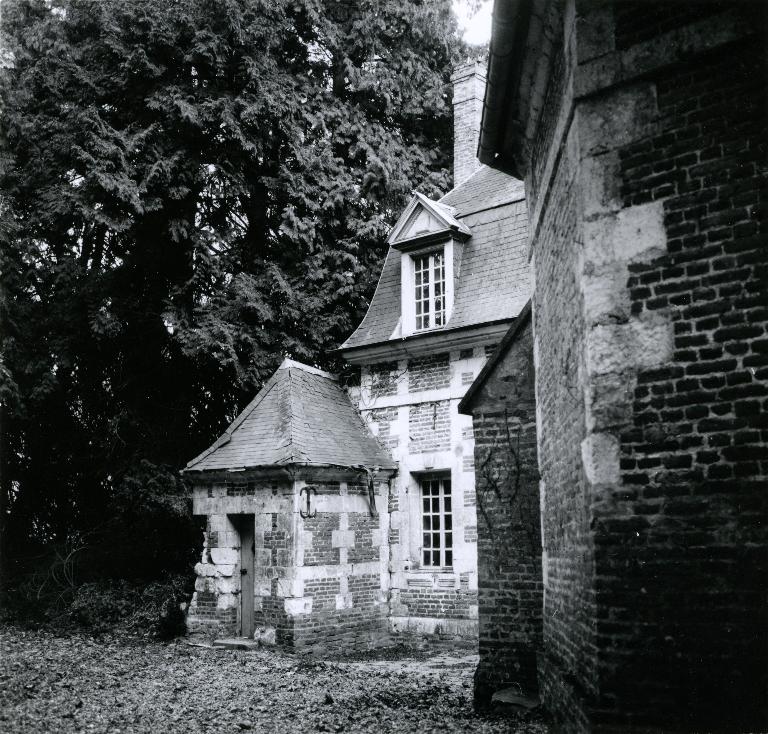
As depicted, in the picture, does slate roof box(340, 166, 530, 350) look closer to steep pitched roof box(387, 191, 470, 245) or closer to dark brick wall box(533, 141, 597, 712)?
steep pitched roof box(387, 191, 470, 245)

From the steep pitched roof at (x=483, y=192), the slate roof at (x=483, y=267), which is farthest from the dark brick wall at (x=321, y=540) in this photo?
the steep pitched roof at (x=483, y=192)

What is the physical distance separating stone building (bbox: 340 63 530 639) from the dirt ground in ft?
4.75

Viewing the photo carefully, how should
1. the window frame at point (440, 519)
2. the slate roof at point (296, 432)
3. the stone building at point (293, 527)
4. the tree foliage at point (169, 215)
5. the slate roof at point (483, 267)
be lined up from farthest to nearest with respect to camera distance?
the tree foliage at point (169, 215), the window frame at point (440, 519), the slate roof at point (483, 267), the slate roof at point (296, 432), the stone building at point (293, 527)

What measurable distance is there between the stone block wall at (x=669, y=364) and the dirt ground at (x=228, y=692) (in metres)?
2.61

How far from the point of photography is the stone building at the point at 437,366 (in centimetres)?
1286

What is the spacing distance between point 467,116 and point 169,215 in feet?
21.4

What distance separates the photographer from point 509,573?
7547 mm

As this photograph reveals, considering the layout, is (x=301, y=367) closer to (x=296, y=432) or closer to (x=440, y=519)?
(x=296, y=432)

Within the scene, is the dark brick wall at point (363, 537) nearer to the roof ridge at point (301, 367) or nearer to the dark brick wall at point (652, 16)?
the roof ridge at point (301, 367)

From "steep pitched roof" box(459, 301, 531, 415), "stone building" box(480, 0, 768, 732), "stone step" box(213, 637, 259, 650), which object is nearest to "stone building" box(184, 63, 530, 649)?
"stone step" box(213, 637, 259, 650)

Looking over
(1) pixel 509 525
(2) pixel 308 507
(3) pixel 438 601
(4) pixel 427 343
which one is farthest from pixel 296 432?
(1) pixel 509 525

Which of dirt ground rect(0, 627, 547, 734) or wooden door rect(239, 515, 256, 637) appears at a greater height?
wooden door rect(239, 515, 256, 637)

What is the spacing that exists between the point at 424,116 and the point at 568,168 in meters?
14.0

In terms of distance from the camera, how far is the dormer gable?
1399 centimetres
